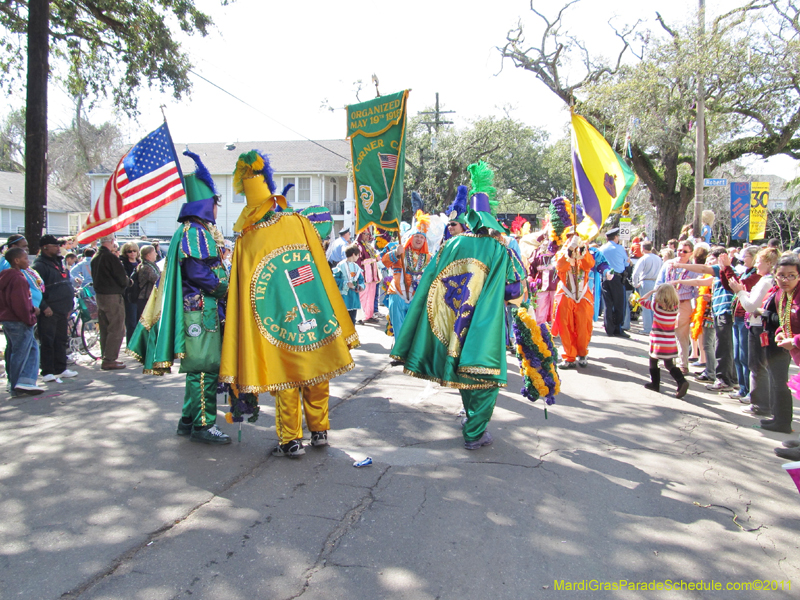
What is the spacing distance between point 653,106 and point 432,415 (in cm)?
1631

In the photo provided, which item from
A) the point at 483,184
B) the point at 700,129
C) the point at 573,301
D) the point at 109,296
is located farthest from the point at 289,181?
the point at 483,184

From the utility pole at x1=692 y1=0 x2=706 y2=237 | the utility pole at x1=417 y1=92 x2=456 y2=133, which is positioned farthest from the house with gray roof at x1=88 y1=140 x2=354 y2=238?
the utility pole at x1=692 y1=0 x2=706 y2=237

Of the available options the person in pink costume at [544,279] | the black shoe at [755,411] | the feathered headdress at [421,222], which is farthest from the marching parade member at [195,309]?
the person in pink costume at [544,279]

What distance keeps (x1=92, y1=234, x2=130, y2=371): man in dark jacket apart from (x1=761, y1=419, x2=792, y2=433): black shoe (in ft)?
25.3

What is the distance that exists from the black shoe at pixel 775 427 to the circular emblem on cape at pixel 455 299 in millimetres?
3115

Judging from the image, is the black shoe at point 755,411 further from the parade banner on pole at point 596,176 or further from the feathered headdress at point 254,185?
the feathered headdress at point 254,185

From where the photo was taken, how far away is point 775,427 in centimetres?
Result: 535

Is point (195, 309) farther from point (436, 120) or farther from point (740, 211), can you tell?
point (436, 120)

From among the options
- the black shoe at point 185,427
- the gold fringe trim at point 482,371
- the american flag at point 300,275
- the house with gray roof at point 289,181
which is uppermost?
the house with gray roof at point 289,181

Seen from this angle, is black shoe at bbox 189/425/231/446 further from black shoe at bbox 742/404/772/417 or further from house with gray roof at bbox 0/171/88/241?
house with gray roof at bbox 0/171/88/241

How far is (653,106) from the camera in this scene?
59.4ft

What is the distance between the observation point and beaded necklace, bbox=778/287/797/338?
15.5ft

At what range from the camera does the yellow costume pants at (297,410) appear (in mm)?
4312

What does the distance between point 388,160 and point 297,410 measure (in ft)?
9.40
